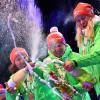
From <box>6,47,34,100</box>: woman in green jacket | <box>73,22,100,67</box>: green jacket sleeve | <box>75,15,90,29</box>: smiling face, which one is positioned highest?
<box>75,15,90,29</box>: smiling face

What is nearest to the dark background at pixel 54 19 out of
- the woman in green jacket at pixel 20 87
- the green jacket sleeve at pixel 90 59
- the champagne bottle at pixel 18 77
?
the woman in green jacket at pixel 20 87

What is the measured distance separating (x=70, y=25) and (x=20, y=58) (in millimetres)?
2093

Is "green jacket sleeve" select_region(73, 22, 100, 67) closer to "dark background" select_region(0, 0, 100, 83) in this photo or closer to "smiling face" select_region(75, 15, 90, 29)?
"smiling face" select_region(75, 15, 90, 29)

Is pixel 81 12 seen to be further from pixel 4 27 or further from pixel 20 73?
pixel 4 27

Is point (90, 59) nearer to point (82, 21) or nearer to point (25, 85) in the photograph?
point (82, 21)

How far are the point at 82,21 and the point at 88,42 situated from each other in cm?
14

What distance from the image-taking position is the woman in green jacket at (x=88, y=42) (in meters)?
2.43

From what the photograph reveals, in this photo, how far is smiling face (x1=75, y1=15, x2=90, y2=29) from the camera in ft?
8.79

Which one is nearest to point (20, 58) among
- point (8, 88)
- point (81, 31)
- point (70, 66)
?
point (8, 88)

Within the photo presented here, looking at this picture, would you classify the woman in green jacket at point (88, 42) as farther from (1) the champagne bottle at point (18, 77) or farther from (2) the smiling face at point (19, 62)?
(2) the smiling face at point (19, 62)

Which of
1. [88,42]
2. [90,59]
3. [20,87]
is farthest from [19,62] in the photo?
[90,59]

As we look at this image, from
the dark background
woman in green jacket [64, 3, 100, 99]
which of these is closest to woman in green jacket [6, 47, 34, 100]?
woman in green jacket [64, 3, 100, 99]

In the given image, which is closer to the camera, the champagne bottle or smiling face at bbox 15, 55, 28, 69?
the champagne bottle

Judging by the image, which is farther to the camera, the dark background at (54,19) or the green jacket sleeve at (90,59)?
the dark background at (54,19)
